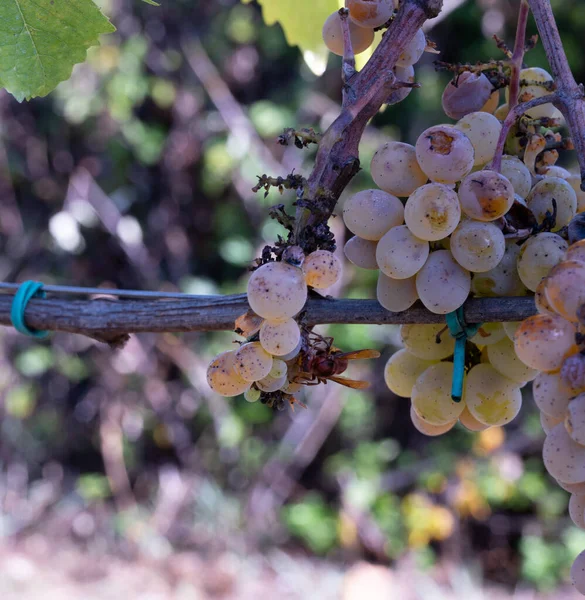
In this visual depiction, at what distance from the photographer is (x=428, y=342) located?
1.64 ft

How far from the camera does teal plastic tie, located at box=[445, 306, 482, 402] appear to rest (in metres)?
0.44

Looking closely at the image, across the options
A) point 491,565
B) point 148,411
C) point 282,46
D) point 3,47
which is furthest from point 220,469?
point 3,47

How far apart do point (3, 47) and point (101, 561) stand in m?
2.33

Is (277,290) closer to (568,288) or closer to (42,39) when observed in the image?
(568,288)

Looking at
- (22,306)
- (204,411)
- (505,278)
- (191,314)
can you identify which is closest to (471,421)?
(505,278)

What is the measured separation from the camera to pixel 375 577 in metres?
2.26

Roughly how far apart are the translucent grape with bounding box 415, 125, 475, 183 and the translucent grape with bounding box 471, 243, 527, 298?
0.07 m

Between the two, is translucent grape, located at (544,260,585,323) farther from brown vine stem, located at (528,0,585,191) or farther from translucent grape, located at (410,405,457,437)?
translucent grape, located at (410,405,457,437)

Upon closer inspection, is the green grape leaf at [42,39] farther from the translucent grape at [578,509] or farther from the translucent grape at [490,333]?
the translucent grape at [578,509]

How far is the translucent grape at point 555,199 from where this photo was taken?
0.44 m

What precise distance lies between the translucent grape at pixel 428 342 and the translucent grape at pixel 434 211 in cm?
10

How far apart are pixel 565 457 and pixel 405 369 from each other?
0.60ft

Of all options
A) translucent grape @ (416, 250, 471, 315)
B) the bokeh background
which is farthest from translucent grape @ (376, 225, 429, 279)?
the bokeh background

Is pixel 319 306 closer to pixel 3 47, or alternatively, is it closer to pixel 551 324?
pixel 551 324
